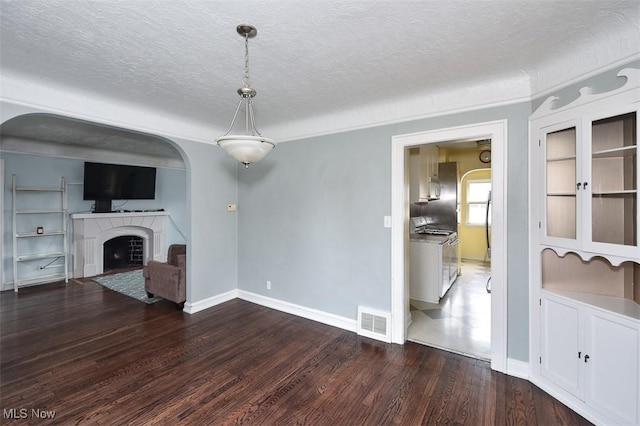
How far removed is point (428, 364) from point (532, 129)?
227 centimetres

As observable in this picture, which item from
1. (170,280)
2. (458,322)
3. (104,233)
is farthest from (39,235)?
(458,322)

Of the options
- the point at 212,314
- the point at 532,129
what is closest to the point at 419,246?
the point at 532,129

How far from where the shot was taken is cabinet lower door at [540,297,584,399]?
201 centimetres

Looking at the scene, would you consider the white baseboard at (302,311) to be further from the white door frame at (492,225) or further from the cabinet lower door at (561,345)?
the cabinet lower door at (561,345)

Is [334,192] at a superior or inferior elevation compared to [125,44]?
inferior

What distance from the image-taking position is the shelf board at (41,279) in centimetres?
492

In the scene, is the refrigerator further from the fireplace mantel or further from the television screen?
the fireplace mantel

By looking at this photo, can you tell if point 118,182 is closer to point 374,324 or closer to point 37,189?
point 37,189

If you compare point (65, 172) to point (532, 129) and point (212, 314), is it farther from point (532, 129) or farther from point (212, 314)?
point (532, 129)

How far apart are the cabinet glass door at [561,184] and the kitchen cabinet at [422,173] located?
2203mm

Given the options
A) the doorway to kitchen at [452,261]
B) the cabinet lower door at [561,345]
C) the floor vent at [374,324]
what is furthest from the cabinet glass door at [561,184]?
the floor vent at [374,324]

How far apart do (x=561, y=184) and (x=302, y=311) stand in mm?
3048

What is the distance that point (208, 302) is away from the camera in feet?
13.2

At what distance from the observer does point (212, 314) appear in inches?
149
